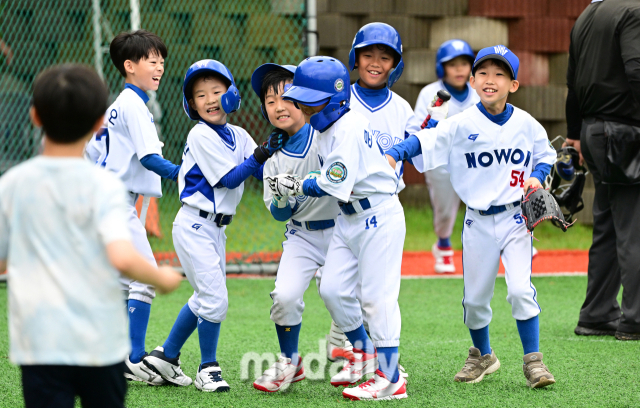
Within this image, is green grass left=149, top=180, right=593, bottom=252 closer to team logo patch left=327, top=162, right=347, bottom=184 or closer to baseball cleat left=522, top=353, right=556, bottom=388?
baseball cleat left=522, top=353, right=556, bottom=388

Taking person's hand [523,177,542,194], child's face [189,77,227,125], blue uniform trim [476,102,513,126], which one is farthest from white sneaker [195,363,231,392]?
blue uniform trim [476,102,513,126]

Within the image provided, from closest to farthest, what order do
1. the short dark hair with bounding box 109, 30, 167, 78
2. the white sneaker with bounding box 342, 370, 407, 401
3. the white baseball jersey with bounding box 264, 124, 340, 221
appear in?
the white sneaker with bounding box 342, 370, 407, 401
the white baseball jersey with bounding box 264, 124, 340, 221
the short dark hair with bounding box 109, 30, 167, 78

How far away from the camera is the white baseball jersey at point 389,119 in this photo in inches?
164

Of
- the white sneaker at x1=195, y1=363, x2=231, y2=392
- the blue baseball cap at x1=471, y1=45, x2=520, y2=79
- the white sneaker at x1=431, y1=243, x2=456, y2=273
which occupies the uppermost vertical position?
the blue baseball cap at x1=471, y1=45, x2=520, y2=79

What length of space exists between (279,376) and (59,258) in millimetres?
1864

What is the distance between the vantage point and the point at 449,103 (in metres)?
6.69

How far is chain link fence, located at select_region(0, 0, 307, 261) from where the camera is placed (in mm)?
7566

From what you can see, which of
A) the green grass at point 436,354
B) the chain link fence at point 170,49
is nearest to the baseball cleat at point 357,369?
the green grass at point 436,354

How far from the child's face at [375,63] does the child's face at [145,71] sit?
114 centimetres

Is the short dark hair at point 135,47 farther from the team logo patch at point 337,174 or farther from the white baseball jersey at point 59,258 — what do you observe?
the white baseball jersey at point 59,258

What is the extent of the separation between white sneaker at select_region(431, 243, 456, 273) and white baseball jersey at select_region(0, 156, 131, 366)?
537 cm

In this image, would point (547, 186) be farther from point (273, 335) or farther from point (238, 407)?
point (238, 407)

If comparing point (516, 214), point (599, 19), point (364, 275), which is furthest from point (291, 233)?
point (599, 19)

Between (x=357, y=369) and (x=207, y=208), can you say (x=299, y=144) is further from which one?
(x=357, y=369)
